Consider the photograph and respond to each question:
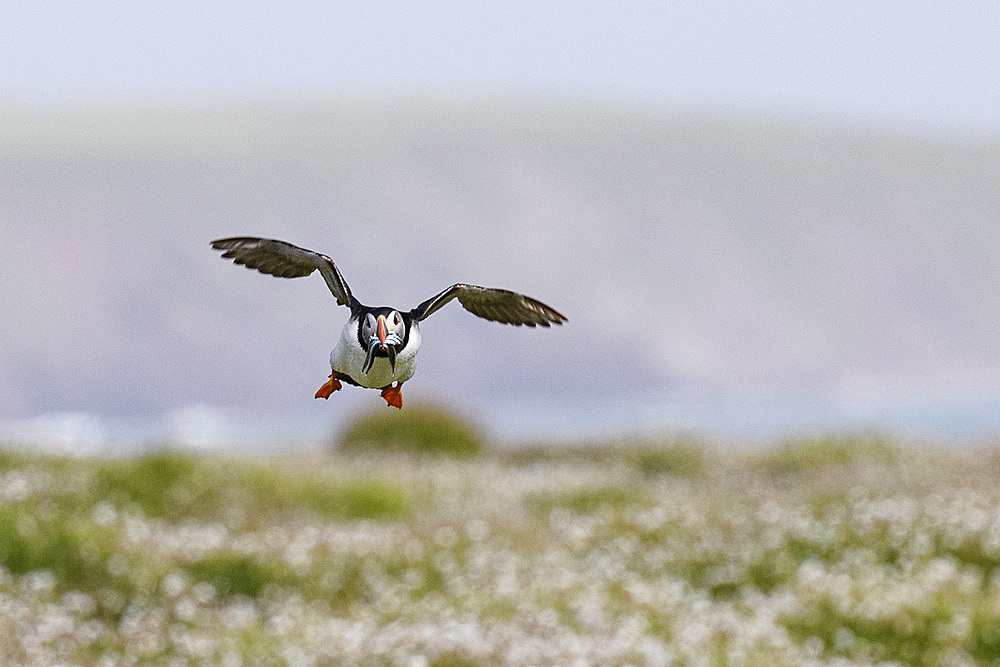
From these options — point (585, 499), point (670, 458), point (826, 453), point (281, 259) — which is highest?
point (826, 453)

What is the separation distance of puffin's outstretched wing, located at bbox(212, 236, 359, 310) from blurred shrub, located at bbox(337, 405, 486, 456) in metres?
25.4

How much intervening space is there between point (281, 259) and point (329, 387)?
0.59ft

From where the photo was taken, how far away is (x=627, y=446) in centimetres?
2914

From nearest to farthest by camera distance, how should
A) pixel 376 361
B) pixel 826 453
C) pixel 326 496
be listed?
pixel 376 361 < pixel 326 496 < pixel 826 453

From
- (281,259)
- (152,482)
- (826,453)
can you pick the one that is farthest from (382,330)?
(826,453)

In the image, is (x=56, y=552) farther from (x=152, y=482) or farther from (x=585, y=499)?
(x=585, y=499)

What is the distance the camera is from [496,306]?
137 cm

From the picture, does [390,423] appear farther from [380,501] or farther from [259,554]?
[259,554]

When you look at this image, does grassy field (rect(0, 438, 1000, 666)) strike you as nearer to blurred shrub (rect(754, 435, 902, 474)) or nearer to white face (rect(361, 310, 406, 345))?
blurred shrub (rect(754, 435, 902, 474))

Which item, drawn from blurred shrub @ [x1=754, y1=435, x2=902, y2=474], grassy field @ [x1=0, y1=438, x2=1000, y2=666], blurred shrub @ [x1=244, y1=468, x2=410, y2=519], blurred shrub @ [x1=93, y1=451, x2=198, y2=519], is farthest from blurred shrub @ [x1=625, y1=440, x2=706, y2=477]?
blurred shrub @ [x1=93, y1=451, x2=198, y2=519]

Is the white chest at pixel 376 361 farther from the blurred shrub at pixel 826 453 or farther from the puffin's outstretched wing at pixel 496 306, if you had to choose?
the blurred shrub at pixel 826 453

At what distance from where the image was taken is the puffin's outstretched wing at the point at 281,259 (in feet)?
4.31

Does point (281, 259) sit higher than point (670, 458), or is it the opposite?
point (670, 458)

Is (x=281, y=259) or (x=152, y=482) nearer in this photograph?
(x=281, y=259)
